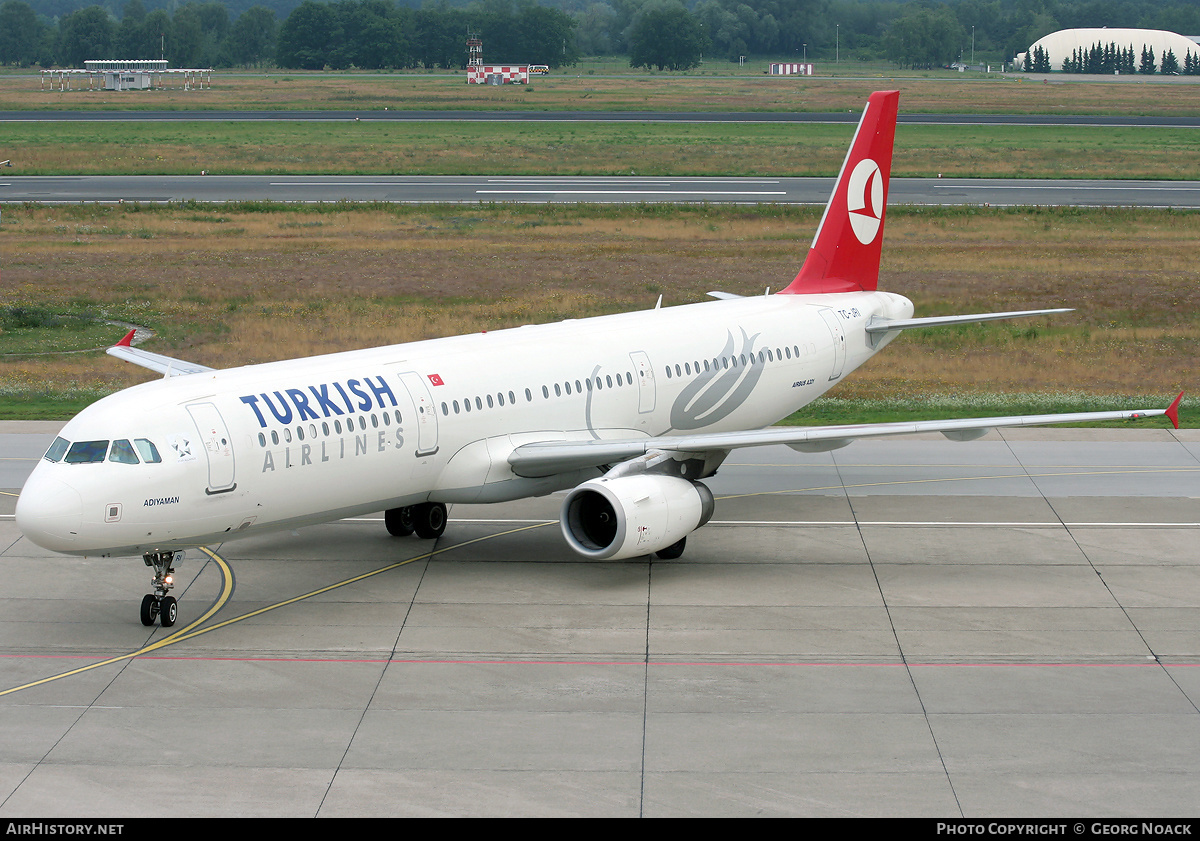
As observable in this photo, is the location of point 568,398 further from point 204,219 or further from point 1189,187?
point 1189,187

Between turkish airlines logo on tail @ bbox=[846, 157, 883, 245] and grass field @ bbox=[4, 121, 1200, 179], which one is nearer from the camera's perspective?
turkish airlines logo on tail @ bbox=[846, 157, 883, 245]

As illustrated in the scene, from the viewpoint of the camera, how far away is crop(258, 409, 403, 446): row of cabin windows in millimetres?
22719

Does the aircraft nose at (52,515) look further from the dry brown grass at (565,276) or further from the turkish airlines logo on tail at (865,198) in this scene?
the dry brown grass at (565,276)

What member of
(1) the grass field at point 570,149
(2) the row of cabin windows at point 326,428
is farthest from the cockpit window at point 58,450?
(1) the grass field at point 570,149

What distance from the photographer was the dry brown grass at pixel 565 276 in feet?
156

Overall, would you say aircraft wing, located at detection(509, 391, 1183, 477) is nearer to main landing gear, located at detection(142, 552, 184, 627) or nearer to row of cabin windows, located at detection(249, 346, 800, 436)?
row of cabin windows, located at detection(249, 346, 800, 436)

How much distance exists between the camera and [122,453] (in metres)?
21.3

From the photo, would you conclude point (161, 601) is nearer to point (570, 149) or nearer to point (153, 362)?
point (153, 362)

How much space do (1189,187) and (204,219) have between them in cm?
5963

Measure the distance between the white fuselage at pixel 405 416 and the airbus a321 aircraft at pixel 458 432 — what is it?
0.03 metres

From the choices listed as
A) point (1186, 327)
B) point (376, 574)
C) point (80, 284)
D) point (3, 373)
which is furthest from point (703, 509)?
point (80, 284)

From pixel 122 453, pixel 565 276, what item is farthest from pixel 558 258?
pixel 122 453

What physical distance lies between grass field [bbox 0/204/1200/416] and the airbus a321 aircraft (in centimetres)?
1061

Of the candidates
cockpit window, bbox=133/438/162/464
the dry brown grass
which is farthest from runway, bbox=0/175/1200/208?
cockpit window, bbox=133/438/162/464
